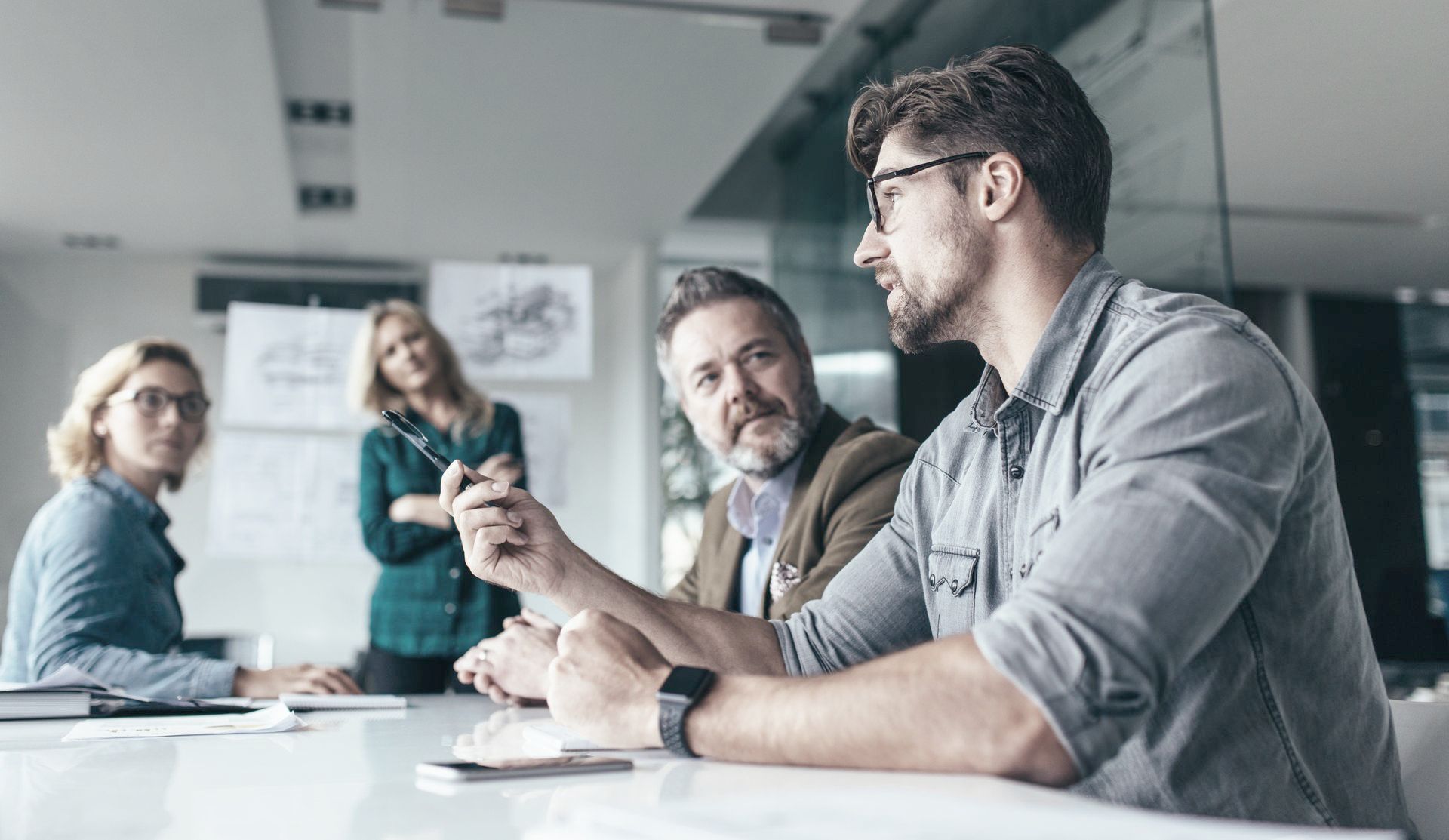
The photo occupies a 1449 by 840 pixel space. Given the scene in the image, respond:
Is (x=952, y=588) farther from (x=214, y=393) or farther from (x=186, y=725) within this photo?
(x=214, y=393)

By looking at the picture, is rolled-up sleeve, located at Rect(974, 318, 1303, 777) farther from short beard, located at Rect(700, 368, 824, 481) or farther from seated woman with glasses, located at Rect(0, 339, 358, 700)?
seated woman with glasses, located at Rect(0, 339, 358, 700)

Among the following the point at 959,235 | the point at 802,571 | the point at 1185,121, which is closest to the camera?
the point at 959,235

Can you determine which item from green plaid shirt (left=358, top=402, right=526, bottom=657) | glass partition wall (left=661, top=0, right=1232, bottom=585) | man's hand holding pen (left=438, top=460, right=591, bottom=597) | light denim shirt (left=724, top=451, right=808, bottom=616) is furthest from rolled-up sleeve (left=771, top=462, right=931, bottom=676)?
green plaid shirt (left=358, top=402, right=526, bottom=657)

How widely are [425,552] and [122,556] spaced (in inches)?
43.5

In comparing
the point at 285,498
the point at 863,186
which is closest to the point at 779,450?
the point at 863,186

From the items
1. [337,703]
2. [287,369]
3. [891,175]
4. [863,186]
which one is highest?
[863,186]

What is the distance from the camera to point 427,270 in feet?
12.8

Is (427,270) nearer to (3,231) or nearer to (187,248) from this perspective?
(187,248)

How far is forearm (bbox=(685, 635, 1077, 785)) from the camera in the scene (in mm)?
775

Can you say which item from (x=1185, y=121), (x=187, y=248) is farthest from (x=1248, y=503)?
(x=187, y=248)

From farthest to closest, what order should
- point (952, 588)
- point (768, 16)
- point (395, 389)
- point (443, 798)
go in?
point (395, 389) < point (768, 16) < point (952, 588) < point (443, 798)

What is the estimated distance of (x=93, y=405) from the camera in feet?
7.95

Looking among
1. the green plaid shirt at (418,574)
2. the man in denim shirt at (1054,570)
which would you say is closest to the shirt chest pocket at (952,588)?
the man in denim shirt at (1054,570)

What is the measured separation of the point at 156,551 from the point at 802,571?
1.36m
